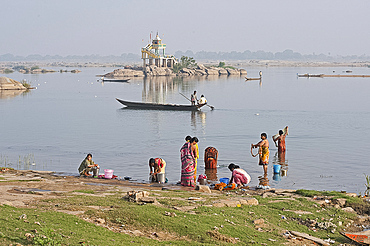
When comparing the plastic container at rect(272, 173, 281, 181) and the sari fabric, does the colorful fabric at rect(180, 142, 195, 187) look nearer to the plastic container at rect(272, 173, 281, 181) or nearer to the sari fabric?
the sari fabric

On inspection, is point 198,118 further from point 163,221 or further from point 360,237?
point 163,221

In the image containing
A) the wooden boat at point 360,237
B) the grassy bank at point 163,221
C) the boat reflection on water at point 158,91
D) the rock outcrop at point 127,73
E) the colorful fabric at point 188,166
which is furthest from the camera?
the rock outcrop at point 127,73

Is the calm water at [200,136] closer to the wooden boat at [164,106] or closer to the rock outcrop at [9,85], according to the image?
the wooden boat at [164,106]

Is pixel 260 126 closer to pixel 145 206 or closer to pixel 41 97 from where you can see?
pixel 145 206

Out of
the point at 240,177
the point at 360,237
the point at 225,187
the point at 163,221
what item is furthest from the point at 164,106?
the point at 163,221

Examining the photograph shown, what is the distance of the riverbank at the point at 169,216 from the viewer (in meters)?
8.27

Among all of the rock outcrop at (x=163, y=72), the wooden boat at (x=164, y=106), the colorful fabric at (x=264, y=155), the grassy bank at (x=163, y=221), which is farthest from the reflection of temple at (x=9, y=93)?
the grassy bank at (x=163, y=221)

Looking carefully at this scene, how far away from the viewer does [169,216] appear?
9.66 metres

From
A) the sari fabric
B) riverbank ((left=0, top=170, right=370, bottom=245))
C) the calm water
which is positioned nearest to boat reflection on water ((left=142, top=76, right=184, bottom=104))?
the calm water

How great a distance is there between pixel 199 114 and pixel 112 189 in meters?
26.6

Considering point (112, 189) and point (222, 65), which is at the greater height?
point (222, 65)

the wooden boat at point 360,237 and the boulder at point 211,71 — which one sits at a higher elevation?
the boulder at point 211,71

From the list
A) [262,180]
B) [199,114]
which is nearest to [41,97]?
[199,114]

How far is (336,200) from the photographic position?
12719 millimetres
